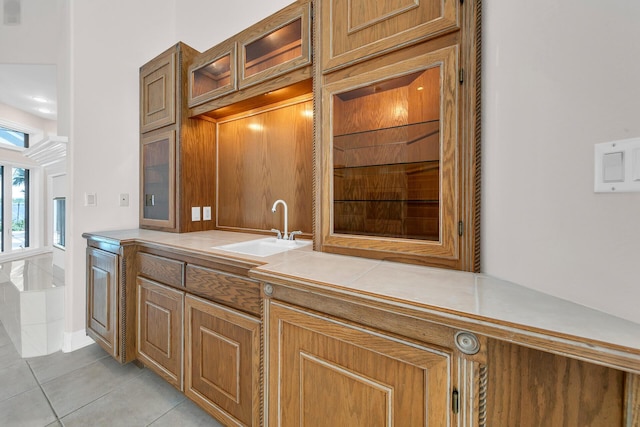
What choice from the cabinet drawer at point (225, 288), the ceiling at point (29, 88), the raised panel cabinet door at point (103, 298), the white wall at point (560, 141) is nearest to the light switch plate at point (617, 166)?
the white wall at point (560, 141)

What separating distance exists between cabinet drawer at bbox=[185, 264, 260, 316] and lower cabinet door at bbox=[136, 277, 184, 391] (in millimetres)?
161

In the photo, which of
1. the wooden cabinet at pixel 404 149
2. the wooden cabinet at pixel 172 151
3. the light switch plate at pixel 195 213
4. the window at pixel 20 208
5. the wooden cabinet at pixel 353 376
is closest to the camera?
the wooden cabinet at pixel 353 376

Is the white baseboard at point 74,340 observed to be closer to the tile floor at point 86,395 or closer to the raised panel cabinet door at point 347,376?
the tile floor at point 86,395

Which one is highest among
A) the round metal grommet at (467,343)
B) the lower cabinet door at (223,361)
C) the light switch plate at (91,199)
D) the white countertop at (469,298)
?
the light switch plate at (91,199)

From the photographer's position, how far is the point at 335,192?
129 centimetres

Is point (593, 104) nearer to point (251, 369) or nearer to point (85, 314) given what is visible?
point (251, 369)

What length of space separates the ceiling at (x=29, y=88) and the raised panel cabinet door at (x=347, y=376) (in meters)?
4.03

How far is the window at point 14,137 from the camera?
391cm

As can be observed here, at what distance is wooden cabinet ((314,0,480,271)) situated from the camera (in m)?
0.97

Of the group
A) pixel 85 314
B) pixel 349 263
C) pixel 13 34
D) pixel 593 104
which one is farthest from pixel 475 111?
pixel 13 34

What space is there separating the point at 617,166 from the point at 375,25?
983 mm

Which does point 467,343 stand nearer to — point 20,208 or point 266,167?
point 266,167

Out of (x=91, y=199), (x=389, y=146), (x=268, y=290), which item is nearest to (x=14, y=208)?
(x=91, y=199)

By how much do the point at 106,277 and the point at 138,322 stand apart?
0.40 metres
